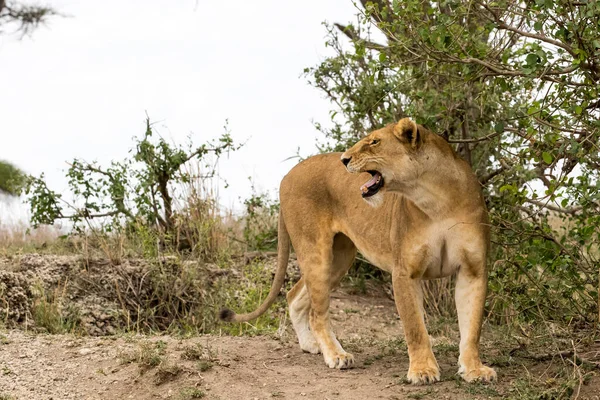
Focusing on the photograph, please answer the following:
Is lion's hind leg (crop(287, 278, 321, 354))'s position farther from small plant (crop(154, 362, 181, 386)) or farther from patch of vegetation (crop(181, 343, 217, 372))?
small plant (crop(154, 362, 181, 386))

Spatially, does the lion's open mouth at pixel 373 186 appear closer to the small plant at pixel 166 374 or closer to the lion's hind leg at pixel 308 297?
the lion's hind leg at pixel 308 297

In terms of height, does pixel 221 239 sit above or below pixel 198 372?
above

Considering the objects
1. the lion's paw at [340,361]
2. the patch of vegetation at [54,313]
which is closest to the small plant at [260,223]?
the patch of vegetation at [54,313]

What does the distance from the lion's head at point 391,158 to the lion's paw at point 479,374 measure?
3.57 feet

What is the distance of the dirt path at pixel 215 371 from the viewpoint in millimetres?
5023

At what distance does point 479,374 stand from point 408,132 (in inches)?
55.5

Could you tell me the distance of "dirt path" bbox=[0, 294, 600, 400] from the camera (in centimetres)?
502

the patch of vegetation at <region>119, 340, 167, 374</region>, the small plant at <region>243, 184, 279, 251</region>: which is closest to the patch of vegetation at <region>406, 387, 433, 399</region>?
the patch of vegetation at <region>119, 340, 167, 374</region>

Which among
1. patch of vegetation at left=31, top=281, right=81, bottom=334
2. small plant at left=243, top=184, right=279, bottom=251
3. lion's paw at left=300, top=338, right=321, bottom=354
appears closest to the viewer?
lion's paw at left=300, top=338, right=321, bottom=354

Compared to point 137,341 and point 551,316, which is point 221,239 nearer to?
point 137,341

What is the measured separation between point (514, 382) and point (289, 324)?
2917mm

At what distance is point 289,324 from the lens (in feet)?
25.1

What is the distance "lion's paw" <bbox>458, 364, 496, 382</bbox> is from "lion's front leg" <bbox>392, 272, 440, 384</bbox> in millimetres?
156

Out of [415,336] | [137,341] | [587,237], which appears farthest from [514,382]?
[137,341]
